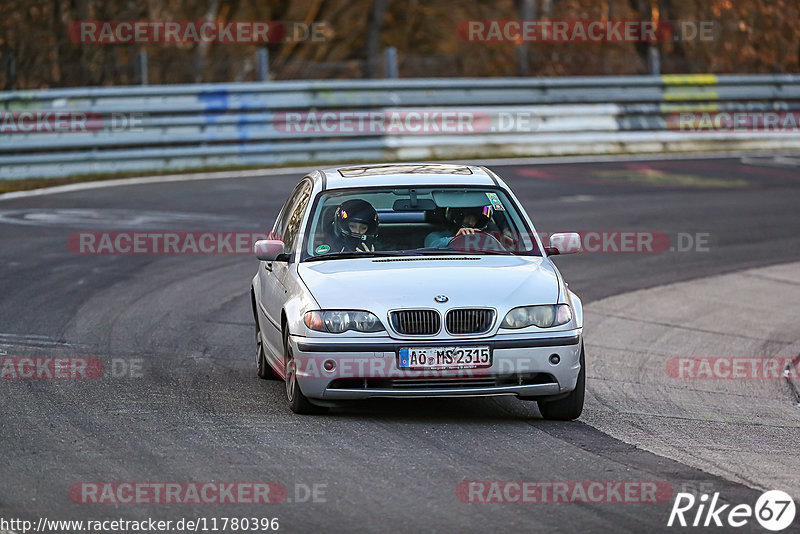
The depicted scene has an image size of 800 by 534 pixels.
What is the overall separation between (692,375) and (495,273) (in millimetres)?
2630

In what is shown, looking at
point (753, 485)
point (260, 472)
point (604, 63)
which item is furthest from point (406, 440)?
point (604, 63)

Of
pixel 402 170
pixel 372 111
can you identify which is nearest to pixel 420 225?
pixel 402 170

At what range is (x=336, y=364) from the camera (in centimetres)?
790

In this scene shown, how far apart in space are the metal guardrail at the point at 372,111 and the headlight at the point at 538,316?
1467 centimetres

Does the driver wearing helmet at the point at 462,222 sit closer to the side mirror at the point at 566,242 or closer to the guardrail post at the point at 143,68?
the side mirror at the point at 566,242

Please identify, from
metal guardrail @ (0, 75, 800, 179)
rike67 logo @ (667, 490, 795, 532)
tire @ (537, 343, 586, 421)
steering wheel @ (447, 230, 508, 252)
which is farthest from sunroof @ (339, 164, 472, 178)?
metal guardrail @ (0, 75, 800, 179)

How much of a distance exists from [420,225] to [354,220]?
559 millimetres

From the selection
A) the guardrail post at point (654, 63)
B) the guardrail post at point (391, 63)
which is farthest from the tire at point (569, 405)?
the guardrail post at point (654, 63)

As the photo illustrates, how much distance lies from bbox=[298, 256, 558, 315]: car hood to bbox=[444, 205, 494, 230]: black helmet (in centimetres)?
62

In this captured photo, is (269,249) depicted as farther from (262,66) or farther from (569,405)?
(262,66)

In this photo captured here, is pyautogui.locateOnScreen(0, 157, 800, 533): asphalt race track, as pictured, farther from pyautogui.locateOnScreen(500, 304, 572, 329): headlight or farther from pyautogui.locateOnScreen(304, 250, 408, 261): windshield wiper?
pyautogui.locateOnScreen(304, 250, 408, 261): windshield wiper

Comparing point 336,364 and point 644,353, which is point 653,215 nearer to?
point 644,353

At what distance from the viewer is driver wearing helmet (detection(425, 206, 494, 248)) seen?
9094 mm

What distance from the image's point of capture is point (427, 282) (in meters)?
8.09
